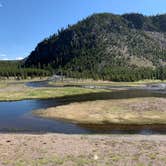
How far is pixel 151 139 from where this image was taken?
129ft

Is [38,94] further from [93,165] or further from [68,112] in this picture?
[93,165]

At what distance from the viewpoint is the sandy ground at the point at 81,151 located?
28594mm

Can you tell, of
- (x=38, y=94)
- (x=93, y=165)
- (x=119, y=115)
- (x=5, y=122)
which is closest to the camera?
(x=93, y=165)

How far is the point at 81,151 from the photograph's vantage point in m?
32.5

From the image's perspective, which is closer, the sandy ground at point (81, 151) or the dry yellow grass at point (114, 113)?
the sandy ground at point (81, 151)

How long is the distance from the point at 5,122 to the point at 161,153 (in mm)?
30464

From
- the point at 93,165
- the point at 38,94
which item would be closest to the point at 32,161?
the point at 93,165

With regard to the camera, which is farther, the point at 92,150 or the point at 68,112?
the point at 68,112

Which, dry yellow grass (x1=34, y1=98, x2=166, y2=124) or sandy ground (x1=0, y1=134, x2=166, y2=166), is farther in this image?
dry yellow grass (x1=34, y1=98, x2=166, y2=124)

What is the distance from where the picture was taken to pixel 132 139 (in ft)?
128

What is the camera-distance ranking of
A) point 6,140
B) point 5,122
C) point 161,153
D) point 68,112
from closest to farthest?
point 161,153, point 6,140, point 5,122, point 68,112

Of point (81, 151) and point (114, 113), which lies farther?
point (114, 113)

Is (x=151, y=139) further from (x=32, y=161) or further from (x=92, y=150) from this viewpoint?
(x=32, y=161)

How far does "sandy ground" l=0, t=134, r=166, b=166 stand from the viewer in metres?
28.6
